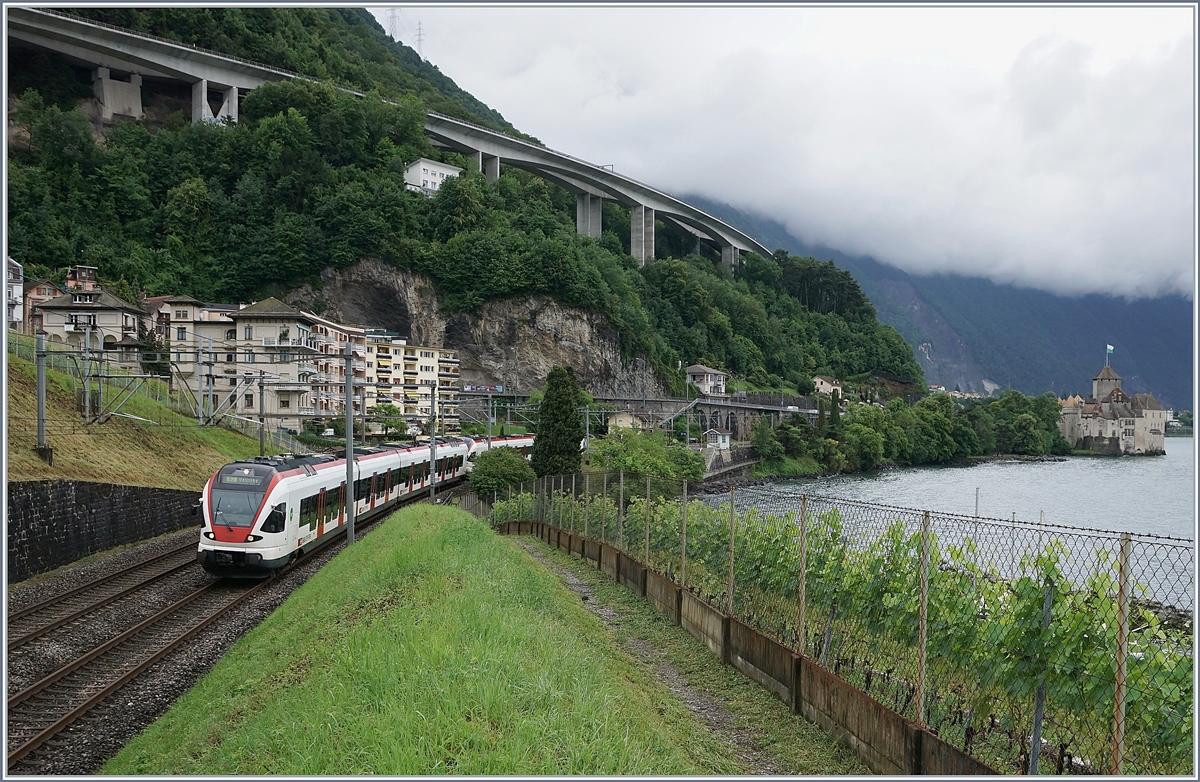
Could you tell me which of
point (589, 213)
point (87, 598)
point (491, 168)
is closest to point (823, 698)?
point (87, 598)

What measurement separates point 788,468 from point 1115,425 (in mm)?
74100

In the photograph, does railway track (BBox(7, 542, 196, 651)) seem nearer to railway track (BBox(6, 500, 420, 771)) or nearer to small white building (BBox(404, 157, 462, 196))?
railway track (BBox(6, 500, 420, 771))

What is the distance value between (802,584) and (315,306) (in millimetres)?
83942

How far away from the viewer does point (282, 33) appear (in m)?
110

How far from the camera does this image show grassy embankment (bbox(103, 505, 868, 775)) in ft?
17.2

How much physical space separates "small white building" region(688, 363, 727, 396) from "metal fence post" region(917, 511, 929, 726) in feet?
352

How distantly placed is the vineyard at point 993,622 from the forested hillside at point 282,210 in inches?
2902

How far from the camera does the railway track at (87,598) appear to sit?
44.0 ft

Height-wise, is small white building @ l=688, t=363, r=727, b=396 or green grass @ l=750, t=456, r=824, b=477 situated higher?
small white building @ l=688, t=363, r=727, b=396

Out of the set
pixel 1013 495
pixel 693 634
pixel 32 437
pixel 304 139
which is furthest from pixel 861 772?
pixel 304 139

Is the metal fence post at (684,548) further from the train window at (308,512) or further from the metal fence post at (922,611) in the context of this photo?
the train window at (308,512)

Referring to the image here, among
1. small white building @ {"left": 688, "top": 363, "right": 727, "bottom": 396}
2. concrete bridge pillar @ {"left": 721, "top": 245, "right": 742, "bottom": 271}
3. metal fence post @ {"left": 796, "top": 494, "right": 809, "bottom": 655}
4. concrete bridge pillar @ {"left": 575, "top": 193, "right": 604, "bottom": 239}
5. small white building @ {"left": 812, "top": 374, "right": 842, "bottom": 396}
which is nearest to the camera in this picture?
metal fence post @ {"left": 796, "top": 494, "right": 809, "bottom": 655}

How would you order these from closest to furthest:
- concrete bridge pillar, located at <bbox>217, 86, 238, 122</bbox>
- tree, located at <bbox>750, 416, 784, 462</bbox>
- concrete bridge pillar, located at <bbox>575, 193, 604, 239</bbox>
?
tree, located at <bbox>750, 416, 784, 462</bbox> → concrete bridge pillar, located at <bbox>217, 86, 238, 122</bbox> → concrete bridge pillar, located at <bbox>575, 193, 604, 239</bbox>

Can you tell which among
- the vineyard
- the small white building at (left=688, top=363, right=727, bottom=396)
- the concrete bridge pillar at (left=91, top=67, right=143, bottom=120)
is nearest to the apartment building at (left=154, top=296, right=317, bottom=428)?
the concrete bridge pillar at (left=91, top=67, right=143, bottom=120)
